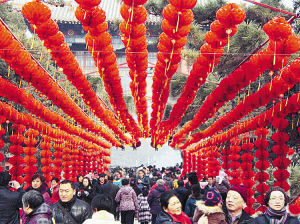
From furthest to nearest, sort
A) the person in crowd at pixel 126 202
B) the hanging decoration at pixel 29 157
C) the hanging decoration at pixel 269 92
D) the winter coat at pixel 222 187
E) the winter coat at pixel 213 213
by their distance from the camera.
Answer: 1. the hanging decoration at pixel 29 157
2. the winter coat at pixel 222 187
3. the person in crowd at pixel 126 202
4. the hanging decoration at pixel 269 92
5. the winter coat at pixel 213 213

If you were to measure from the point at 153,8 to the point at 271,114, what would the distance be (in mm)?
8631

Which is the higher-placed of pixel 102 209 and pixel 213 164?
pixel 213 164

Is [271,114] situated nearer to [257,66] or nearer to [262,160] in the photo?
[262,160]

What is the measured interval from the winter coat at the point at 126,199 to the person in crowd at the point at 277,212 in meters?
4.71

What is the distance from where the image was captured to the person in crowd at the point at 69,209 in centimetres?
402

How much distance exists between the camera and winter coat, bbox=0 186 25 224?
A: 4.71m

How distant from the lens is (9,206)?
4770 millimetres

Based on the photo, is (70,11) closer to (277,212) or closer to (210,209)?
(210,209)

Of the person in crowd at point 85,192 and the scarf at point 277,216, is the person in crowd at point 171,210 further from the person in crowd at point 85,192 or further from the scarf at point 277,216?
the person in crowd at point 85,192

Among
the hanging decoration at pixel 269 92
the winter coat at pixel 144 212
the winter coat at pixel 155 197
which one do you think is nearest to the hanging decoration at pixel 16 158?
the winter coat at pixel 144 212

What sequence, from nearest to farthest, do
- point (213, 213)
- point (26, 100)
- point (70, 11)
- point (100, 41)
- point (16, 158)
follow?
1. point (213, 213)
2. point (100, 41)
3. point (26, 100)
4. point (16, 158)
5. point (70, 11)

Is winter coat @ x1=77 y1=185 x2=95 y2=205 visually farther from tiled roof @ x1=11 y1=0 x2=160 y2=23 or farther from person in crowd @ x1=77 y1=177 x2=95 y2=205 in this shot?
tiled roof @ x1=11 y1=0 x2=160 y2=23

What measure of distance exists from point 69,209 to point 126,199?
13.7 ft

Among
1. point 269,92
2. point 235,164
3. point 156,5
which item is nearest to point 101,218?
point 269,92
